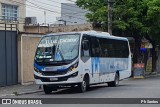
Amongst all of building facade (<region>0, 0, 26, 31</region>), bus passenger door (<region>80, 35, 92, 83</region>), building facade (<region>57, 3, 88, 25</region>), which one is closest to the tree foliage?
building facade (<region>0, 0, 26, 31</region>)

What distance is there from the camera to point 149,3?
136 ft

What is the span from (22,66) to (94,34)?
6.24m

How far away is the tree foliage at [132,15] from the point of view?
41.4 metres

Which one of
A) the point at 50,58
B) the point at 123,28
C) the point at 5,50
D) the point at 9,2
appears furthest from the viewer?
the point at 9,2

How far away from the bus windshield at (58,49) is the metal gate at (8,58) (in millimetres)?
5089

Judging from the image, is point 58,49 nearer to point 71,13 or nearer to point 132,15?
point 132,15

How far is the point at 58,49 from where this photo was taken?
22.6 metres

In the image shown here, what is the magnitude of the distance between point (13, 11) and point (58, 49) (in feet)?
82.7

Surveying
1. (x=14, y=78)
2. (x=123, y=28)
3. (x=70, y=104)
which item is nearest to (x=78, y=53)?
(x=70, y=104)

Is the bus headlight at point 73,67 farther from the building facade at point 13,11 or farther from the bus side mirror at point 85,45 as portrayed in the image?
the building facade at point 13,11

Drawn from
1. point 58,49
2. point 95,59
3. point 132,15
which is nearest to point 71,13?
point 132,15

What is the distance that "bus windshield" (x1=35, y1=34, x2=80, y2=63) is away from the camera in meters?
22.5

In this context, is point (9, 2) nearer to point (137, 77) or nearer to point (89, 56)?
point (137, 77)

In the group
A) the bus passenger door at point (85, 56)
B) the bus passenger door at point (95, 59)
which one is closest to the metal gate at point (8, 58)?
the bus passenger door at point (95, 59)
